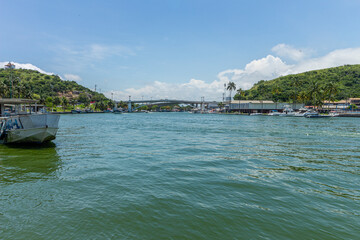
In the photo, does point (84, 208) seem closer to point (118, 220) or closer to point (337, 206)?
point (118, 220)

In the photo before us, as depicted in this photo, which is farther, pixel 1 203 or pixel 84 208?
pixel 1 203

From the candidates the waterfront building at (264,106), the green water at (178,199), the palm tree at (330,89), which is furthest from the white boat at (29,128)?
the waterfront building at (264,106)

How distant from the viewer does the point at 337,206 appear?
7.43 meters

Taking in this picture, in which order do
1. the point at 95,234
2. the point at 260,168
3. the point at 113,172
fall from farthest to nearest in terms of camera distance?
the point at 260,168, the point at 113,172, the point at 95,234

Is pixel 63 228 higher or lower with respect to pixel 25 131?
lower

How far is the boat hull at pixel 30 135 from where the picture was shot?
1931 cm

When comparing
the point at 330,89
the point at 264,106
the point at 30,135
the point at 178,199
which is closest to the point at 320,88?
the point at 330,89

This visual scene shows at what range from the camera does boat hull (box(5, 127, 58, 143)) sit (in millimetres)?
19312

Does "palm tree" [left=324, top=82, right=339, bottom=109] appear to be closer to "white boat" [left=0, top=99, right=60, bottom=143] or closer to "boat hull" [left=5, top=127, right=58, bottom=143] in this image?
"white boat" [left=0, top=99, right=60, bottom=143]

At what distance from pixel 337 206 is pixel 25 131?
2328 cm

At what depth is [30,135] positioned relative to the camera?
19.4 meters

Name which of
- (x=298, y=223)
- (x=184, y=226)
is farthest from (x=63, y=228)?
(x=298, y=223)

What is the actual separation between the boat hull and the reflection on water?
1892 millimetres

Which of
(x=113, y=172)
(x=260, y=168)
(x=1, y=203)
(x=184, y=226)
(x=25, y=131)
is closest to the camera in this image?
(x=184, y=226)
